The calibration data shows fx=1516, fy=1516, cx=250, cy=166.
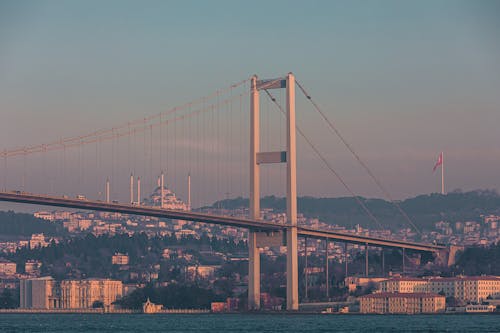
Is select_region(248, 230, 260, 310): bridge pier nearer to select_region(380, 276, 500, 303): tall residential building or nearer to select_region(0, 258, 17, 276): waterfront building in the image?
select_region(380, 276, 500, 303): tall residential building

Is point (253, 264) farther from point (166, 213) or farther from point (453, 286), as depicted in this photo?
point (453, 286)

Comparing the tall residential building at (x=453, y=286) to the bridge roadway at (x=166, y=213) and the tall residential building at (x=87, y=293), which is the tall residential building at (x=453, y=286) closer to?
the bridge roadway at (x=166, y=213)

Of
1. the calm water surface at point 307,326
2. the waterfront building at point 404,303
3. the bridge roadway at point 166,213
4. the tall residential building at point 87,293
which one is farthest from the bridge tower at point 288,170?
the tall residential building at point 87,293

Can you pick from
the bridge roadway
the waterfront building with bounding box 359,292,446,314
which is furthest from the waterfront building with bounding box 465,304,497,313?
Result: the bridge roadway

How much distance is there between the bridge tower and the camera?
61.6 meters

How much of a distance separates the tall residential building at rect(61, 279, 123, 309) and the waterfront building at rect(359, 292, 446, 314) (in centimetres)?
4093

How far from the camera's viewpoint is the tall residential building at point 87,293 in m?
118

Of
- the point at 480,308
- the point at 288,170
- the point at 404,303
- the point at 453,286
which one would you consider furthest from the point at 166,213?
the point at 453,286

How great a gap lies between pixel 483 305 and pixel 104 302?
42765 millimetres

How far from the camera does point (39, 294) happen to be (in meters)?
119

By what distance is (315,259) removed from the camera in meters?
162

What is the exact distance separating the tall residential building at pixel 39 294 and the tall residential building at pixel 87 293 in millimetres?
825

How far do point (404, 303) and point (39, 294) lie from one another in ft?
158

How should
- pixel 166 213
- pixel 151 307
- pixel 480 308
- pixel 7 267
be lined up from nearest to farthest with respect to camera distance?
pixel 166 213
pixel 480 308
pixel 151 307
pixel 7 267
